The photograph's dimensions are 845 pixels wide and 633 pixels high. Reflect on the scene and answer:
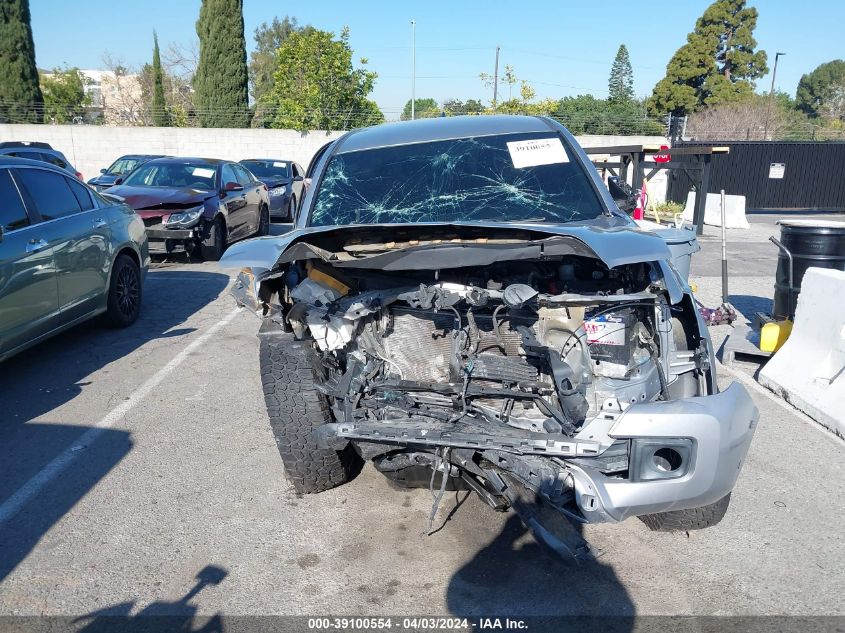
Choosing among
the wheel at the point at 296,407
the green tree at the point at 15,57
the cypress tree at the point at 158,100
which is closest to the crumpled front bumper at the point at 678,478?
the wheel at the point at 296,407

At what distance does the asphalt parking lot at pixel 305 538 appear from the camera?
9.71ft

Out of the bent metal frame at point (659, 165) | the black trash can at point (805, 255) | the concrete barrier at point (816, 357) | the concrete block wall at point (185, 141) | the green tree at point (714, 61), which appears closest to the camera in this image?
the concrete barrier at point (816, 357)

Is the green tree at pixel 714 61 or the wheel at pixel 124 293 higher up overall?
the green tree at pixel 714 61

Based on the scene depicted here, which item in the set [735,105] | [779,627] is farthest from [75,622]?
[735,105]

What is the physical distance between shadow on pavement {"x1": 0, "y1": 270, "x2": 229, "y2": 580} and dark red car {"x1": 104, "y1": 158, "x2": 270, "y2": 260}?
1.87 m

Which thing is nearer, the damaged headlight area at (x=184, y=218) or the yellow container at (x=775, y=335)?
the yellow container at (x=775, y=335)

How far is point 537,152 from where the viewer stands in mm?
4590

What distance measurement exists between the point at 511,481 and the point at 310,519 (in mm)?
1203

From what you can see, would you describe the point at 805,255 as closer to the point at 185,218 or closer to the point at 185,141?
the point at 185,218

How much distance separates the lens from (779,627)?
9.05 ft

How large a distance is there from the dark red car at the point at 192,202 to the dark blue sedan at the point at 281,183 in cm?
327

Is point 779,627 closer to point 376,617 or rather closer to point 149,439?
point 376,617

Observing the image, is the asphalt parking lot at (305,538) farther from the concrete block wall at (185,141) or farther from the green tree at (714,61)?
the green tree at (714,61)

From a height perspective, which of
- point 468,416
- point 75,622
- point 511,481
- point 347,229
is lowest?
point 75,622
